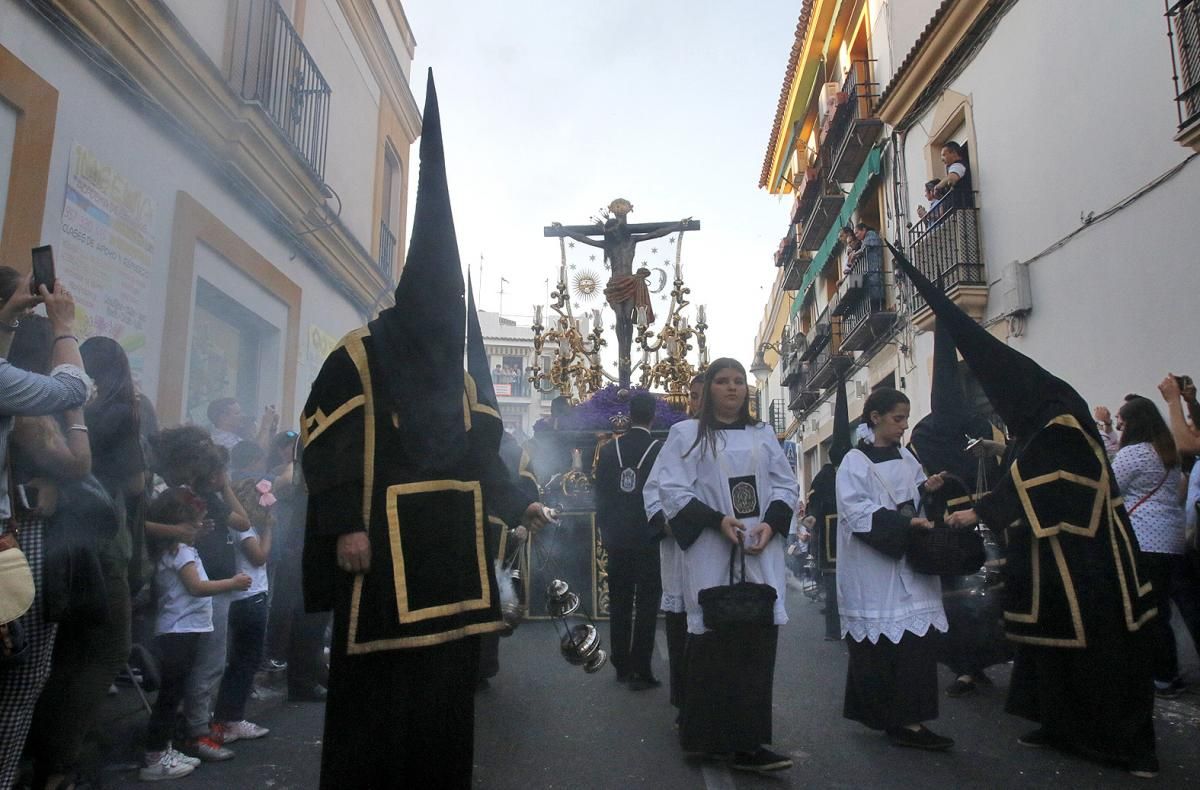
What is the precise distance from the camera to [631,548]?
19.4ft

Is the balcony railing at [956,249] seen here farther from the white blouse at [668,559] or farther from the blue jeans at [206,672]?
the blue jeans at [206,672]

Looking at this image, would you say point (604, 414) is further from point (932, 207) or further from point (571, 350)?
point (932, 207)

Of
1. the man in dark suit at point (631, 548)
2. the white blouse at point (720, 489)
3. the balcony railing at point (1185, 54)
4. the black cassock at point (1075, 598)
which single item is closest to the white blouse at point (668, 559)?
the white blouse at point (720, 489)

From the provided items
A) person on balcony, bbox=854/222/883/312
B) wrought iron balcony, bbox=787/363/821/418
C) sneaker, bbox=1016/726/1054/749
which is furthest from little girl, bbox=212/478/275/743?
wrought iron balcony, bbox=787/363/821/418

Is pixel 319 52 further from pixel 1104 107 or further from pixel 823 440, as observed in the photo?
pixel 823 440

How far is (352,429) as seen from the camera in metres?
2.70

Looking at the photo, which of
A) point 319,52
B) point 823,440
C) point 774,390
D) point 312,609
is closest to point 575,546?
point 312,609

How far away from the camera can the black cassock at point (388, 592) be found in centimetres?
255

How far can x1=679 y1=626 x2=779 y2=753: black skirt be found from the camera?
12.3ft

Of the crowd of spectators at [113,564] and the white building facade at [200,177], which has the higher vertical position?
the white building facade at [200,177]

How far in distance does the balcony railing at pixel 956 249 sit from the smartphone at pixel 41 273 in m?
10.1

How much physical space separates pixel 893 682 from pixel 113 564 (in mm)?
3377

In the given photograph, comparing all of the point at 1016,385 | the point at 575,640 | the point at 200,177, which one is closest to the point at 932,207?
the point at 1016,385

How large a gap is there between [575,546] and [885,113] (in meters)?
9.79
